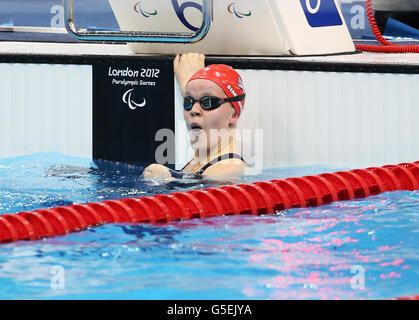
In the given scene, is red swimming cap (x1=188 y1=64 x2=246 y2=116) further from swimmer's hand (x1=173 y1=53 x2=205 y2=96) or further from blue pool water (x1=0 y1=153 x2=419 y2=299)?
blue pool water (x1=0 y1=153 x2=419 y2=299)

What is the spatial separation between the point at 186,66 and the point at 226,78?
418mm

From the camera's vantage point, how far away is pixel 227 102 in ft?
14.7

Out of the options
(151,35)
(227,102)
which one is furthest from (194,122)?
(151,35)

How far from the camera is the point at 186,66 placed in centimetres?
482

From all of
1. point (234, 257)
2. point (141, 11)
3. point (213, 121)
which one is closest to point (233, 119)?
point (213, 121)

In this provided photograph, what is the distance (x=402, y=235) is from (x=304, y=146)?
1386 millimetres

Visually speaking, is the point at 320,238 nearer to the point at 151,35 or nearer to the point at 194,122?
the point at 194,122

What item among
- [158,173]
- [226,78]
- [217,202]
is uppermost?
[226,78]

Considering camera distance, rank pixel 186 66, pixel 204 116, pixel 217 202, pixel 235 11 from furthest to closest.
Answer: pixel 235 11
pixel 186 66
pixel 204 116
pixel 217 202

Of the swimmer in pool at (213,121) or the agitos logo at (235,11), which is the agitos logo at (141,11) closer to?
the agitos logo at (235,11)

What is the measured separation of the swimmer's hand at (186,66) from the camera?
479 centimetres

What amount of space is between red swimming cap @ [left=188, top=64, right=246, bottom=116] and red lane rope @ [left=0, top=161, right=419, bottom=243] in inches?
23.5

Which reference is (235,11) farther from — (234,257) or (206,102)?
(234,257)
